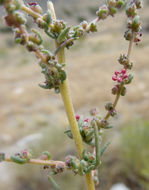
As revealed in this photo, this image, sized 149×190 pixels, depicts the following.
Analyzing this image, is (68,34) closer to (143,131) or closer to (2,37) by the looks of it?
(143,131)

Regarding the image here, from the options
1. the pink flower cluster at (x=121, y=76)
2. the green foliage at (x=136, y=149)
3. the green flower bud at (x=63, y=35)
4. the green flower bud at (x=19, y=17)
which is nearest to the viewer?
the green flower bud at (x=19, y=17)

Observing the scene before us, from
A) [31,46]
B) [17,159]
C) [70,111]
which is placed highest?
[31,46]

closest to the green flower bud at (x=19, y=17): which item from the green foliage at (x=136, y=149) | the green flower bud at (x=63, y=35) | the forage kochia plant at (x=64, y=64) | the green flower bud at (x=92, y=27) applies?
the forage kochia plant at (x=64, y=64)

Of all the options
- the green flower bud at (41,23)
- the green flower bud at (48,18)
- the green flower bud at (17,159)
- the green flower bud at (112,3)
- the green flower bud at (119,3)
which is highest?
the green flower bud at (112,3)

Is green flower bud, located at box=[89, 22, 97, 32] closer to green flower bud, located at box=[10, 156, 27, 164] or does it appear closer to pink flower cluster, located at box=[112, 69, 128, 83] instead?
pink flower cluster, located at box=[112, 69, 128, 83]

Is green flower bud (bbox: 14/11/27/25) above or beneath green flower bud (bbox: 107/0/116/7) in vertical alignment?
beneath

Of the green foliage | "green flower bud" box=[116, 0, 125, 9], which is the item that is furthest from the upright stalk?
the green foliage

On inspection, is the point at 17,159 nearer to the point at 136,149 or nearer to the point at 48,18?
the point at 48,18

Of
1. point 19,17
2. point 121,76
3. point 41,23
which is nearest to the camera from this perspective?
point 19,17

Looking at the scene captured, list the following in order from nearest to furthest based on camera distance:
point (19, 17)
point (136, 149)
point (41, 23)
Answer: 1. point (19, 17)
2. point (41, 23)
3. point (136, 149)

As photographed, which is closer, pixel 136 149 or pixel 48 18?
pixel 48 18

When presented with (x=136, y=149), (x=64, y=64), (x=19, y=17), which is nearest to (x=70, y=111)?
(x=64, y=64)

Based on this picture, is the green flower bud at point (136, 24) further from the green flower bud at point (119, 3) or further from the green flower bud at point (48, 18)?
the green flower bud at point (48, 18)

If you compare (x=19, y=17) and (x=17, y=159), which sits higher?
(x=19, y=17)
